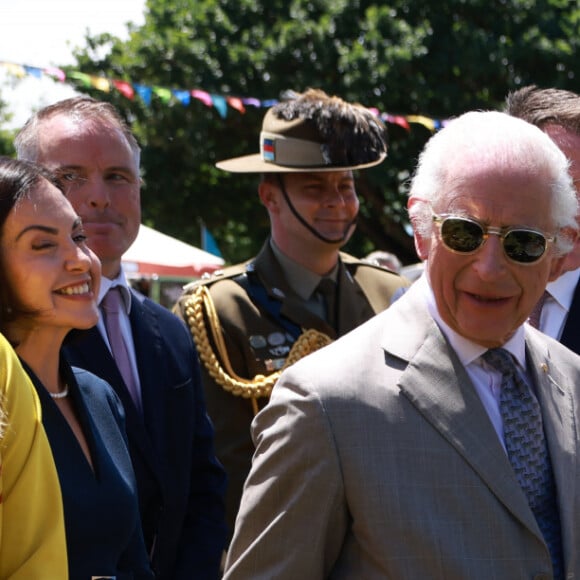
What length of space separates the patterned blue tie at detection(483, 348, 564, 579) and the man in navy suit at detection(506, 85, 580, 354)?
0.94m

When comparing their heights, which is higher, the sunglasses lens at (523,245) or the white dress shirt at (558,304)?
the sunglasses lens at (523,245)

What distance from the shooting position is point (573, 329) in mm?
3498

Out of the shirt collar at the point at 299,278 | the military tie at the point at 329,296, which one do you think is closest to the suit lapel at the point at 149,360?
the shirt collar at the point at 299,278

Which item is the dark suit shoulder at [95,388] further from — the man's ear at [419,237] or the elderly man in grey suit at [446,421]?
the man's ear at [419,237]

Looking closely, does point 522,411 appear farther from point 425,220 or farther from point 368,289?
point 368,289

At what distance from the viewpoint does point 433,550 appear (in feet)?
7.27

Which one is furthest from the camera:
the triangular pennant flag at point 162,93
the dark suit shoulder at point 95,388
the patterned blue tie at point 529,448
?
the triangular pennant flag at point 162,93

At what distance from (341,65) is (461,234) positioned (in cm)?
1670

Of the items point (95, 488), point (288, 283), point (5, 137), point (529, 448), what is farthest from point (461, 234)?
point (5, 137)

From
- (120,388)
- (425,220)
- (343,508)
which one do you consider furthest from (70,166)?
(343,508)

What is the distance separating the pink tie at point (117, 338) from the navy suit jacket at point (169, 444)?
3 centimetres

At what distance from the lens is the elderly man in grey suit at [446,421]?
7.36 ft

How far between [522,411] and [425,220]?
0.48m

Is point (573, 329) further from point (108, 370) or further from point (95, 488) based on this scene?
point (95, 488)
